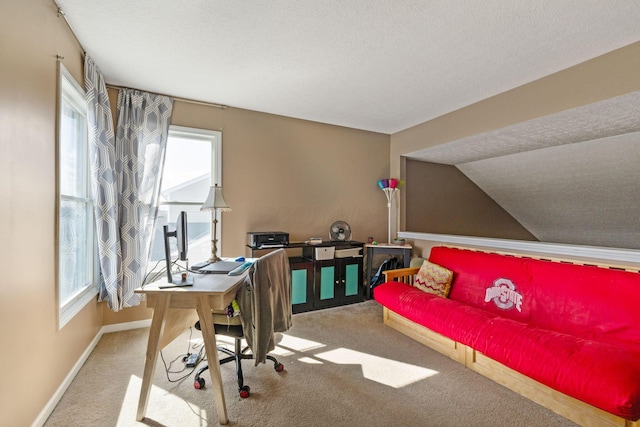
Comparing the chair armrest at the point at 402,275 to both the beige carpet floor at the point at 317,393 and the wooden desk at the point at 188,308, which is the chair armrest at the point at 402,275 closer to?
the beige carpet floor at the point at 317,393

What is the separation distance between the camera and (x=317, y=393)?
6.58ft

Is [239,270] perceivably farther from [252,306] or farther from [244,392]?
[244,392]

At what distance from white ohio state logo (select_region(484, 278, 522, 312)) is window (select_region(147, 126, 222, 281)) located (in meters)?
2.94

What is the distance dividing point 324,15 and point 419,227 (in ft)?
12.2

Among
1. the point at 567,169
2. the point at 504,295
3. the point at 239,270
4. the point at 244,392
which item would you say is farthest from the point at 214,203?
the point at 567,169

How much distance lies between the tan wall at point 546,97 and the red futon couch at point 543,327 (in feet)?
4.48

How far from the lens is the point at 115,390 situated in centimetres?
203

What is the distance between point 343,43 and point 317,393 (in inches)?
99.1

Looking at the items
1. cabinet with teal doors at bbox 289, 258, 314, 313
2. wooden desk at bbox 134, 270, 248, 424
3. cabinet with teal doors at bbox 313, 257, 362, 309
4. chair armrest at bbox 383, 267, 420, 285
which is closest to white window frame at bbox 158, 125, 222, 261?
cabinet with teal doors at bbox 289, 258, 314, 313

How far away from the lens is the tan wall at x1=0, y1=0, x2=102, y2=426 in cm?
138

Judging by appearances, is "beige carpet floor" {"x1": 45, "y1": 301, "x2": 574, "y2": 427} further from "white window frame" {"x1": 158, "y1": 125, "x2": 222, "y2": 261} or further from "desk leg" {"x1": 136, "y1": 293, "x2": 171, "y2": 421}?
"white window frame" {"x1": 158, "y1": 125, "x2": 222, "y2": 261}

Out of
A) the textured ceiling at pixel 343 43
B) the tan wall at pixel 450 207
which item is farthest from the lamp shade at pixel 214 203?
the tan wall at pixel 450 207

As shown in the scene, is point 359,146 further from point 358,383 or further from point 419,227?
point 358,383

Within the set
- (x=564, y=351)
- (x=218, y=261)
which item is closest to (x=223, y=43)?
(x=218, y=261)
